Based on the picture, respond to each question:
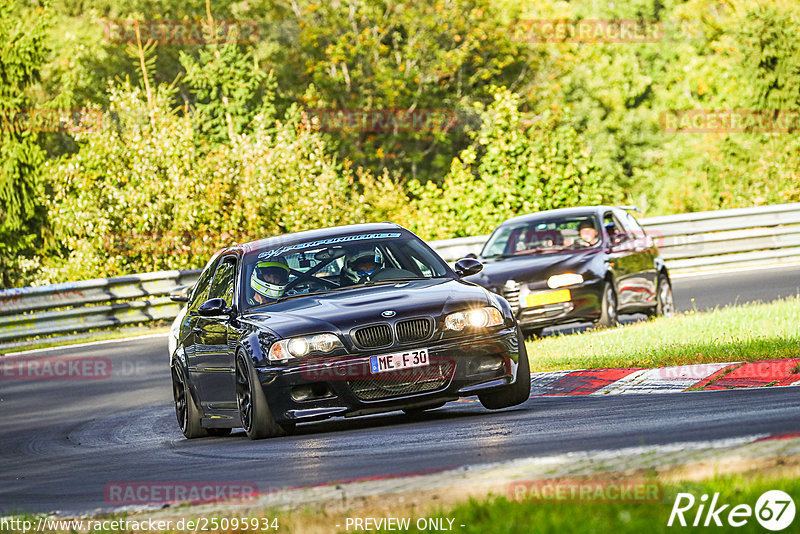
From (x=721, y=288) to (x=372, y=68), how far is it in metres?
26.9

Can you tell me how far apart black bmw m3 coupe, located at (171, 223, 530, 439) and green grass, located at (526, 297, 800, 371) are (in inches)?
86.0

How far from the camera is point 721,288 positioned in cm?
2280

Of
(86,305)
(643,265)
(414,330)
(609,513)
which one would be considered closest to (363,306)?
(414,330)

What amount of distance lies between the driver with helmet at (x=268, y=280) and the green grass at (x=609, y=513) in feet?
18.3

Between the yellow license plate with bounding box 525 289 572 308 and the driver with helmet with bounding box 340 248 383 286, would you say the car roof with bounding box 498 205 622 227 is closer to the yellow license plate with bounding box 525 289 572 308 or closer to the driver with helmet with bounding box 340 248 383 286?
the yellow license plate with bounding box 525 289 572 308

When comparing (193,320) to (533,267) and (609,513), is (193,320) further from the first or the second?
(609,513)

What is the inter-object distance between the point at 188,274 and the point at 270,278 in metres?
15.6

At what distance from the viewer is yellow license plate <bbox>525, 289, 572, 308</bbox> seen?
55.2 feet

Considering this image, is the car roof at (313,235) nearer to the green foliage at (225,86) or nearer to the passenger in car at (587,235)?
the passenger in car at (587,235)

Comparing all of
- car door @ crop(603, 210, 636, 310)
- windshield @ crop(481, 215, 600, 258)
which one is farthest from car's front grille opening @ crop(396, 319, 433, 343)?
windshield @ crop(481, 215, 600, 258)

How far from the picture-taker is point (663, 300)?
19.0 m

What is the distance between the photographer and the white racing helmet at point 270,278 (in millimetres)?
10922

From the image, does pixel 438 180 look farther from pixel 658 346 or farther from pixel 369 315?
pixel 369 315

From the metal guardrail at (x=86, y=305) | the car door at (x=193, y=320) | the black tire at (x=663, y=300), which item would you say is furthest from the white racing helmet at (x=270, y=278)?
the metal guardrail at (x=86, y=305)
